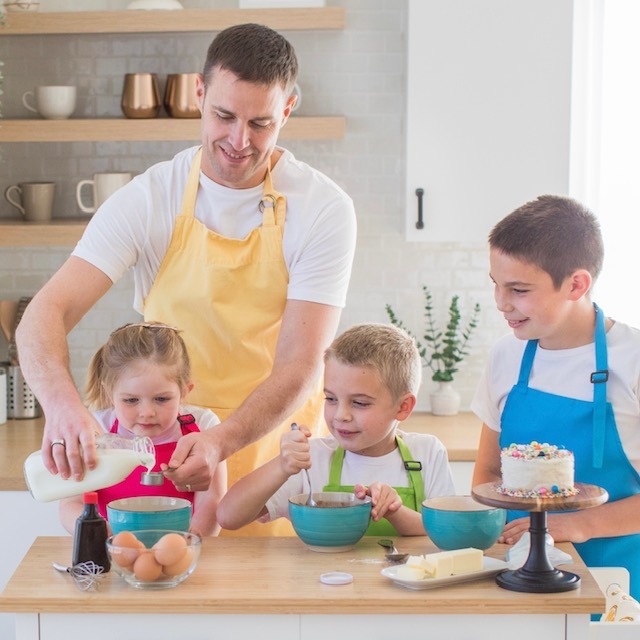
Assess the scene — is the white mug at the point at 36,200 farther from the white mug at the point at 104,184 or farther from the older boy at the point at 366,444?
the older boy at the point at 366,444

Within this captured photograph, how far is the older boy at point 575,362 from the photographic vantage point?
2.22m

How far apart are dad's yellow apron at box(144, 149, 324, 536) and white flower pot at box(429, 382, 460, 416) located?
1547 mm

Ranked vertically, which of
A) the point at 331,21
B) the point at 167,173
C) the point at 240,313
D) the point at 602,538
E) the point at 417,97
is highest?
the point at 331,21

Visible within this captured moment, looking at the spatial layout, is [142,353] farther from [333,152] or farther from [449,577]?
[333,152]

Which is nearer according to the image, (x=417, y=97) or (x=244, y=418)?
(x=244, y=418)

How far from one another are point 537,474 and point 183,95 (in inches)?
99.7

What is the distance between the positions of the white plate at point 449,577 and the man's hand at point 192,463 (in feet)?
1.46

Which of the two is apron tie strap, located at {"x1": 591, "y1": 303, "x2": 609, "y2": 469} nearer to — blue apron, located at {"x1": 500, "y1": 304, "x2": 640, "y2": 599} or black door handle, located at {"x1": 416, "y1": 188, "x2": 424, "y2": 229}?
blue apron, located at {"x1": 500, "y1": 304, "x2": 640, "y2": 599}

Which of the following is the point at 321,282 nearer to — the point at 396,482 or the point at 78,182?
the point at 396,482

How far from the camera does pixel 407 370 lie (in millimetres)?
2314

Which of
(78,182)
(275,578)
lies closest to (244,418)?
(275,578)

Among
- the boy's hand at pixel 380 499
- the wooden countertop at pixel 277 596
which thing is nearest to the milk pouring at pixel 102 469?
the wooden countertop at pixel 277 596

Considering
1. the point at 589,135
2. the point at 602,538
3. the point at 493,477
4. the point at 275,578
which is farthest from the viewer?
the point at 589,135

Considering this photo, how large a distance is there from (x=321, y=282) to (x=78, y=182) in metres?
1.95
